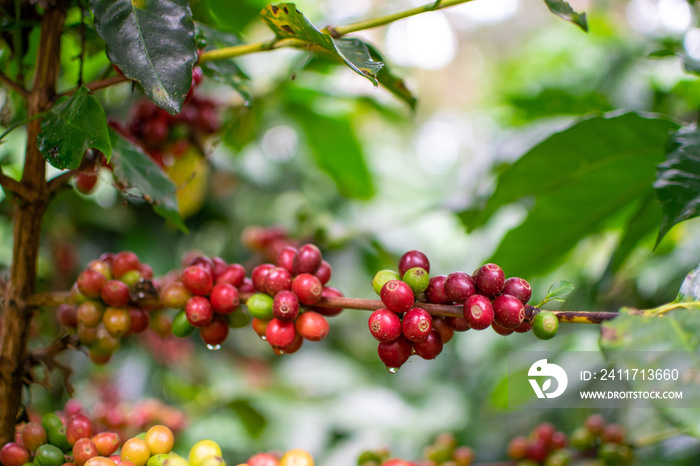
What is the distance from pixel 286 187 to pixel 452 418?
87cm

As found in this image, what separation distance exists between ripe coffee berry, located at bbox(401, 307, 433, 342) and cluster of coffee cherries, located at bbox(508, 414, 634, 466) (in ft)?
1.35

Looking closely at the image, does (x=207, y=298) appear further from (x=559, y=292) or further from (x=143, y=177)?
(x=559, y=292)

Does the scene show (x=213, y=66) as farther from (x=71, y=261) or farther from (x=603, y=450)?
(x=71, y=261)

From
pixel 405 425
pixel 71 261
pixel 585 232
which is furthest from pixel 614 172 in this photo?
pixel 71 261

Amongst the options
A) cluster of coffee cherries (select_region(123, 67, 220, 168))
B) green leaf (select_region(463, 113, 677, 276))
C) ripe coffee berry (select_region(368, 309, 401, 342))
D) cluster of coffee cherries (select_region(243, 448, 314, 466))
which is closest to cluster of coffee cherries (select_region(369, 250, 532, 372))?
ripe coffee berry (select_region(368, 309, 401, 342))

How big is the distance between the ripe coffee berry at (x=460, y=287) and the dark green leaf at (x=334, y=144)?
0.87 metres

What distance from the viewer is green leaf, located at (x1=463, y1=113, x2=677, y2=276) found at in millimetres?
720

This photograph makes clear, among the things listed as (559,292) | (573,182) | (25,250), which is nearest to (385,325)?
(559,292)

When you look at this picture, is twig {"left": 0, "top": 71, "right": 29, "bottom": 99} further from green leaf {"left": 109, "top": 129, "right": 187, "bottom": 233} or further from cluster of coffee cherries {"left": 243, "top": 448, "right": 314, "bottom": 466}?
cluster of coffee cherries {"left": 243, "top": 448, "right": 314, "bottom": 466}

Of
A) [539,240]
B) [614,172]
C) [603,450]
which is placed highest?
[614,172]

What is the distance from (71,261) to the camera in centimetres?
119

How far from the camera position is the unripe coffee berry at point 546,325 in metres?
0.40

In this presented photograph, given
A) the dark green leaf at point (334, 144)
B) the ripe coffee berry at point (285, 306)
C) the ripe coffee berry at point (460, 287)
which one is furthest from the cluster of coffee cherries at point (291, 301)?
the dark green leaf at point (334, 144)

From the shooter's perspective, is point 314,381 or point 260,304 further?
point 314,381
